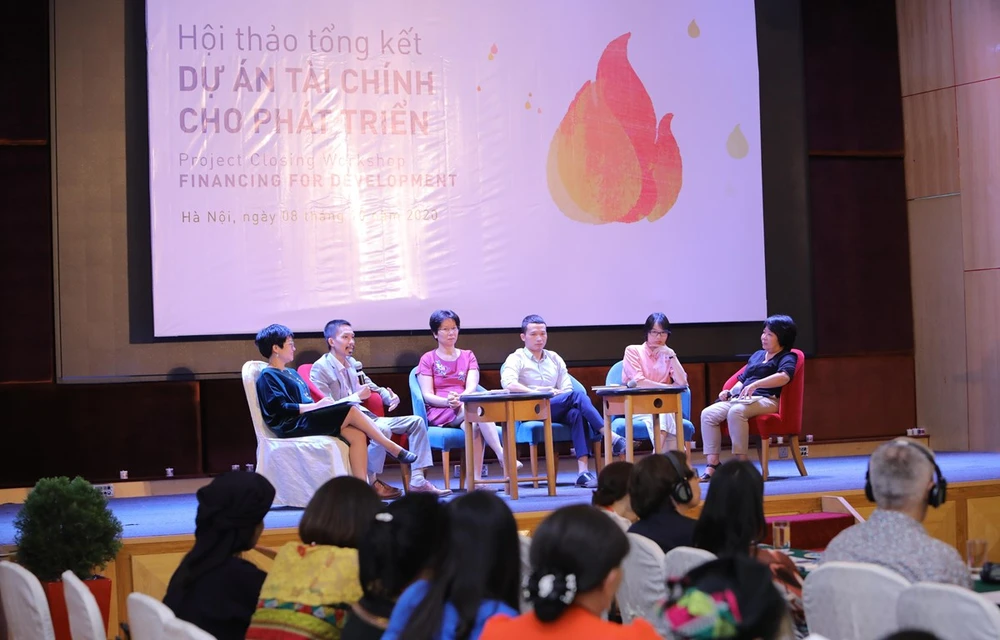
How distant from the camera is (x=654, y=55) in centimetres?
762

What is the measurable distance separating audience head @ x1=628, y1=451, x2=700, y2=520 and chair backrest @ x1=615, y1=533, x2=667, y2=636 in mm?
162

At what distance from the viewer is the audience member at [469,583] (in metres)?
1.90

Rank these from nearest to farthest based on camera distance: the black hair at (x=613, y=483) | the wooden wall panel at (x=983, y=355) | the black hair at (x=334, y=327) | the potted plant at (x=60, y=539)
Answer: the black hair at (x=613, y=483)
the potted plant at (x=60, y=539)
the black hair at (x=334, y=327)
the wooden wall panel at (x=983, y=355)

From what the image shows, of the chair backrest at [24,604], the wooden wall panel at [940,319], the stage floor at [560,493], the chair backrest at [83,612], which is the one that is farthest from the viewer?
the wooden wall panel at [940,319]

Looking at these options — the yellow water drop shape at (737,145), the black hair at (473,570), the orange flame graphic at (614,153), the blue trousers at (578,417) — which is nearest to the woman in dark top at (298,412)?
the blue trousers at (578,417)

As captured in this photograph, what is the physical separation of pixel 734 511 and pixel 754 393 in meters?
4.09

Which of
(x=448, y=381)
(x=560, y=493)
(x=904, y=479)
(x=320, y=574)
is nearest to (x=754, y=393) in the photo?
(x=560, y=493)

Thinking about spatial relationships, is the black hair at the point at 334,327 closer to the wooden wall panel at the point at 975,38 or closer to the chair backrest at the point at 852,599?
the chair backrest at the point at 852,599

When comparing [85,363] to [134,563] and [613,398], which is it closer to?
[134,563]

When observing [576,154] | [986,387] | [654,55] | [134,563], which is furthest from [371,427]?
[986,387]

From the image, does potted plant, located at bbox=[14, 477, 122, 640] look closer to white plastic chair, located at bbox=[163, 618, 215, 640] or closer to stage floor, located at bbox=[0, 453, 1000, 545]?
stage floor, located at bbox=[0, 453, 1000, 545]

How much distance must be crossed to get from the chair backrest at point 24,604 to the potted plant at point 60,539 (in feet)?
2.65

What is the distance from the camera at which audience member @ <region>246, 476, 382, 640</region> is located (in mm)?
2303

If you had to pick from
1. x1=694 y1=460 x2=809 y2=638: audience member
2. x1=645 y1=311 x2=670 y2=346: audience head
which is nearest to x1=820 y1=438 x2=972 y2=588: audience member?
x1=694 y1=460 x2=809 y2=638: audience member
